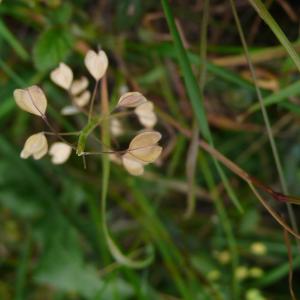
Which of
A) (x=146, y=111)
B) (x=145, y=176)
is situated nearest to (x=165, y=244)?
(x=145, y=176)

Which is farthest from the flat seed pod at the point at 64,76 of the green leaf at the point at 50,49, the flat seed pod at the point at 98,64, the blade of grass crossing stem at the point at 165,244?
the blade of grass crossing stem at the point at 165,244

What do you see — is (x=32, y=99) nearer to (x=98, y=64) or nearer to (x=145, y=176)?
(x=98, y=64)

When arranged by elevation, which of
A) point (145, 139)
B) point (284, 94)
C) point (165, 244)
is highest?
point (145, 139)

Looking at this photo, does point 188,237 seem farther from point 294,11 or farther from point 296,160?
point 294,11

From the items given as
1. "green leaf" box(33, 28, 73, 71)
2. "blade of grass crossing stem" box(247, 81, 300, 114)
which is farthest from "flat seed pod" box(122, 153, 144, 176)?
"green leaf" box(33, 28, 73, 71)

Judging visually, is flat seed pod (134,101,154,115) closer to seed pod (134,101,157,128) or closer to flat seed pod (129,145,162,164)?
seed pod (134,101,157,128)

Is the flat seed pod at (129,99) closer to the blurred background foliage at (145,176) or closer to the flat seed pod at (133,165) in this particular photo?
the flat seed pod at (133,165)
